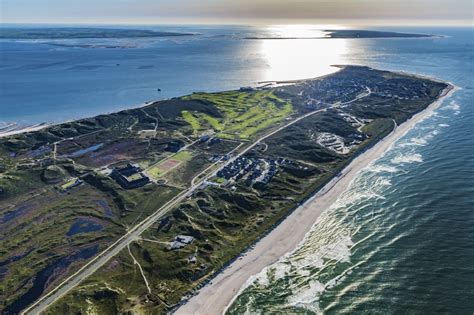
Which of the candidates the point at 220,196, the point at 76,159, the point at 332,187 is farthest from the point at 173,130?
the point at 332,187

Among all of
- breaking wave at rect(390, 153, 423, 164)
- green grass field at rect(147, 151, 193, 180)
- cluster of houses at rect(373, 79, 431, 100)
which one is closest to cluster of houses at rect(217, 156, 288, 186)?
green grass field at rect(147, 151, 193, 180)

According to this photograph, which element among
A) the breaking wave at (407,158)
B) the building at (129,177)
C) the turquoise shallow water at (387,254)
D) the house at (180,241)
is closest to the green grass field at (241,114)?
the building at (129,177)

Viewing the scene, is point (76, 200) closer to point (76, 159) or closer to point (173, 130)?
point (76, 159)

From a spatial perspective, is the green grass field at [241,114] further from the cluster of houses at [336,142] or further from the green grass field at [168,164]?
the cluster of houses at [336,142]

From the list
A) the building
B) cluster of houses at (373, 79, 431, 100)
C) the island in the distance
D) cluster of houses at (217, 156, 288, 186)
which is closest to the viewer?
the island in the distance

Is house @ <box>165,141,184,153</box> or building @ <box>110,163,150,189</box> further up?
house @ <box>165,141,184,153</box>

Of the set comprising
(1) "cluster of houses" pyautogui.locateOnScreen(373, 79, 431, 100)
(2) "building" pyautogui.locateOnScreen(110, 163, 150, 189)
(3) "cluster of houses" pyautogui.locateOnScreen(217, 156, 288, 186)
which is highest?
(1) "cluster of houses" pyautogui.locateOnScreen(373, 79, 431, 100)

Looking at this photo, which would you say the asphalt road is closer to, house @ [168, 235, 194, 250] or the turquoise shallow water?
house @ [168, 235, 194, 250]
